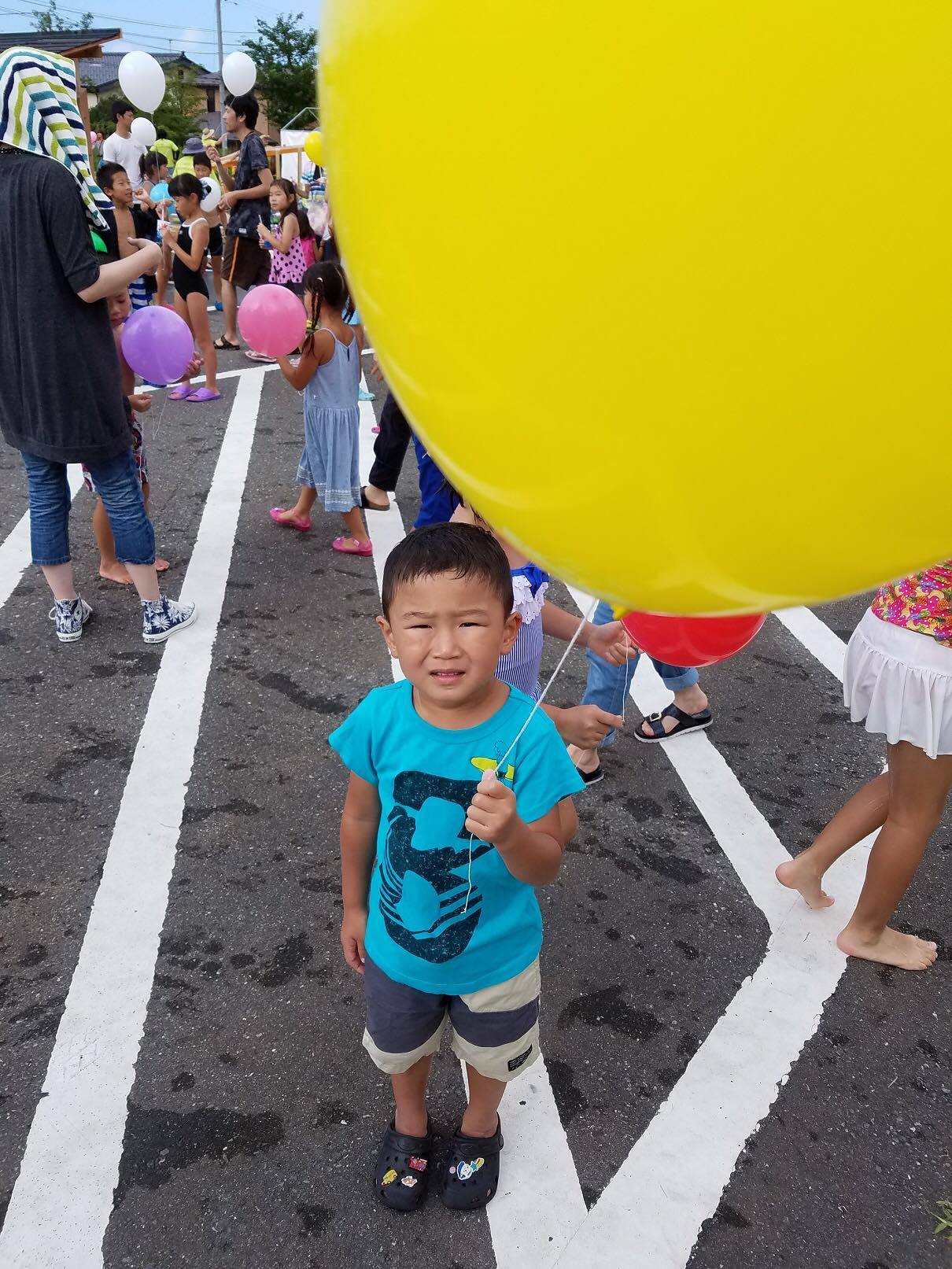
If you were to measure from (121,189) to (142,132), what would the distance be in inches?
210

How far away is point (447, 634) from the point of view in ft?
5.23

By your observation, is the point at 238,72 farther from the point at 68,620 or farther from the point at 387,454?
the point at 68,620

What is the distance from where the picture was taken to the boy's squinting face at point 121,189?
22.0 ft

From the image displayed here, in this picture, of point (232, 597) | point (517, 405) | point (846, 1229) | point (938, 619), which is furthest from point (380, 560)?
point (517, 405)

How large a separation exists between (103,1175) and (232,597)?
3083 mm

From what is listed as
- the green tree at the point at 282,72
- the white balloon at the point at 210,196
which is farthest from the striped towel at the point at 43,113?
the green tree at the point at 282,72

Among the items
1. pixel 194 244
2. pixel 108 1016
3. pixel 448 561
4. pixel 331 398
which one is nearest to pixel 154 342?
pixel 331 398

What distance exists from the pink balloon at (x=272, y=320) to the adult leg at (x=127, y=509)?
943mm

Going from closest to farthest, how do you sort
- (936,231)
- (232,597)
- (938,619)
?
(936,231), (938,619), (232,597)

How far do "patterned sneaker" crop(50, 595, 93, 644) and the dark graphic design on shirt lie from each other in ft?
9.71

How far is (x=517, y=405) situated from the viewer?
1.08 meters

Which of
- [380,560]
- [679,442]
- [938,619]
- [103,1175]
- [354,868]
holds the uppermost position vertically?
[679,442]

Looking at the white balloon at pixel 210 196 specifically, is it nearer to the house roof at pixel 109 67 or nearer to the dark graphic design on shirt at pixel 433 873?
the dark graphic design on shirt at pixel 433 873

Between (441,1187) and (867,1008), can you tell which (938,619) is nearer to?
(867,1008)
